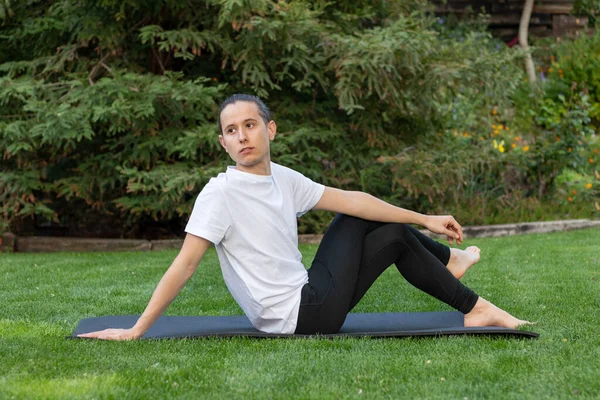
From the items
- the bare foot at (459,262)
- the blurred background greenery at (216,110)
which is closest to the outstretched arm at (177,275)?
the bare foot at (459,262)

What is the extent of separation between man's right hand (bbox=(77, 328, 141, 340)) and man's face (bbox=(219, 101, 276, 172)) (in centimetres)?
82

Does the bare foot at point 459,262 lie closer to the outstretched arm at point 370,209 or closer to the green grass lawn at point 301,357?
the outstretched arm at point 370,209

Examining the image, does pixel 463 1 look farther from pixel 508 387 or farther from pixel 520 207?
pixel 508 387

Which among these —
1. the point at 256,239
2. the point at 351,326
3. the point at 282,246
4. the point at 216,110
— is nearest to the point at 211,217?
the point at 256,239

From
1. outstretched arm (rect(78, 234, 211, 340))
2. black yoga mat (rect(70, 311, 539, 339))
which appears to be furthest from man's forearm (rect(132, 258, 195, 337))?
black yoga mat (rect(70, 311, 539, 339))

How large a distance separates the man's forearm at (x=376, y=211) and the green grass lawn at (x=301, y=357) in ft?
1.65

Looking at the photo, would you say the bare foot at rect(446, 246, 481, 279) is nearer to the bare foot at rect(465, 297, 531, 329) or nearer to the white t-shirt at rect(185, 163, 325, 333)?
the bare foot at rect(465, 297, 531, 329)

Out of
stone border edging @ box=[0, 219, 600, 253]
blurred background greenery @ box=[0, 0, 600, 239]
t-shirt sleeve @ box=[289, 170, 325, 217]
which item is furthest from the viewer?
stone border edging @ box=[0, 219, 600, 253]

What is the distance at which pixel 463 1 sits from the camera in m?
13.4

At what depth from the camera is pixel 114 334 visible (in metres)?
3.59

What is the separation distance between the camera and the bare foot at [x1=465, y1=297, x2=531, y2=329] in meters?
3.77

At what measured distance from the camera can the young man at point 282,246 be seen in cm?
345

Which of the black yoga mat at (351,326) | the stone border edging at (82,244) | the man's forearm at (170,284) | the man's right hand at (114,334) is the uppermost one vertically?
the man's forearm at (170,284)

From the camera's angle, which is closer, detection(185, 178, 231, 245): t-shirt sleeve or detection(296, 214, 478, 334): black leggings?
detection(185, 178, 231, 245): t-shirt sleeve
